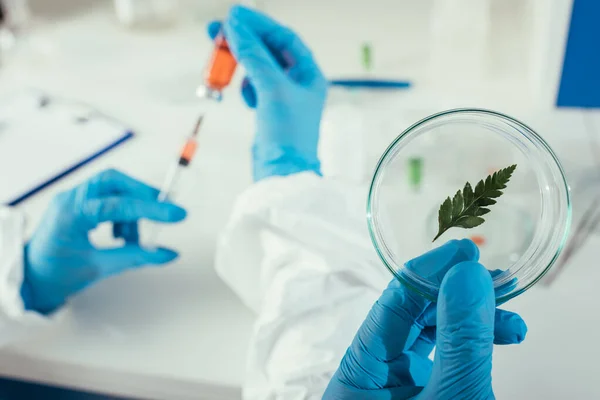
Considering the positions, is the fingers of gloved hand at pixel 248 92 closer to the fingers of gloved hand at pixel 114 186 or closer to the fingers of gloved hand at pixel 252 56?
the fingers of gloved hand at pixel 252 56

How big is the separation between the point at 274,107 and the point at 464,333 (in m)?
0.47

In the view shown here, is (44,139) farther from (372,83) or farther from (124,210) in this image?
(372,83)

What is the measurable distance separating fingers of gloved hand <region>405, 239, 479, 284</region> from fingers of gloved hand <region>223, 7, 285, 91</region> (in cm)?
42

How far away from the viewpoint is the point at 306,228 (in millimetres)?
687

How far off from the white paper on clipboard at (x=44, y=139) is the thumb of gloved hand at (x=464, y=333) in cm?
75

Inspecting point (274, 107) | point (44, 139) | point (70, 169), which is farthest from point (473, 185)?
point (44, 139)

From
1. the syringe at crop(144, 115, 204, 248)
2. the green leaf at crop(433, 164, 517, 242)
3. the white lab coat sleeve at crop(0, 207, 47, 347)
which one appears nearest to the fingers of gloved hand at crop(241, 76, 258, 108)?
the syringe at crop(144, 115, 204, 248)

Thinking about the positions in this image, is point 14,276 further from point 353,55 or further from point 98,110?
point 353,55

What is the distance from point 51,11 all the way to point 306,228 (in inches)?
47.9

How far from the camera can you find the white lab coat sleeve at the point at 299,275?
0.61 m

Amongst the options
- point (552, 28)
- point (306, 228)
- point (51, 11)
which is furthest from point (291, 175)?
point (51, 11)

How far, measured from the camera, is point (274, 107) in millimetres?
818

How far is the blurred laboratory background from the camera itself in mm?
696

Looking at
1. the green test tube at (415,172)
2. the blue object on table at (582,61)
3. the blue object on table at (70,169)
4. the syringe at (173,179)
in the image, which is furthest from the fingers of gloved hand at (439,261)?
the blue object on table at (70,169)
